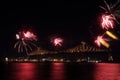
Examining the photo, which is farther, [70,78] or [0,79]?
[70,78]

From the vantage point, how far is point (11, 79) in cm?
10012

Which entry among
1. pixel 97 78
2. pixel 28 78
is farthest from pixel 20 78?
pixel 97 78

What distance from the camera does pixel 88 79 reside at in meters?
102

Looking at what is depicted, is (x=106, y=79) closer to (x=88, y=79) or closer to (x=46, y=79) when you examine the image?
(x=88, y=79)

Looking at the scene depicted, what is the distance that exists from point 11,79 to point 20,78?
2.08m

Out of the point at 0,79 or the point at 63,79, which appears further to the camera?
the point at 63,79

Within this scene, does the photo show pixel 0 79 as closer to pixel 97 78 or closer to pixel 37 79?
pixel 37 79

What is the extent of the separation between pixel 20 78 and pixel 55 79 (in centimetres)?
738

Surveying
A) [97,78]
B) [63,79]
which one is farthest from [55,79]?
[97,78]

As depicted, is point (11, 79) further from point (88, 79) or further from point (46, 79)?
point (88, 79)

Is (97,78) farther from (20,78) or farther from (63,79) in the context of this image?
(20,78)

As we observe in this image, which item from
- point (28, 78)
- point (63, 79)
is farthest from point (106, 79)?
point (28, 78)

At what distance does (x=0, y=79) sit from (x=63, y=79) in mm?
Answer: 13794

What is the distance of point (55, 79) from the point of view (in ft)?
339
